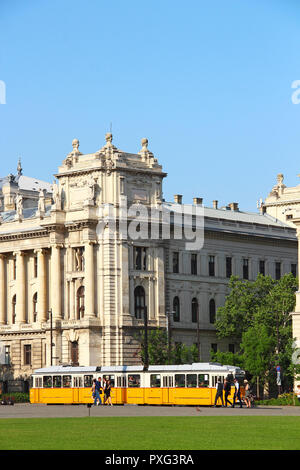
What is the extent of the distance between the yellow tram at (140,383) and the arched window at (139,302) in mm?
27811

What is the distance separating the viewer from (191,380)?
86.8m

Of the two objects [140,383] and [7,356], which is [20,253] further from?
[140,383]

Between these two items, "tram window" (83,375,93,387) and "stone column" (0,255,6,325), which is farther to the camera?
"stone column" (0,255,6,325)

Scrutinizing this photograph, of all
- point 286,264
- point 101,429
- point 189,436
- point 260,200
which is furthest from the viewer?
point 260,200

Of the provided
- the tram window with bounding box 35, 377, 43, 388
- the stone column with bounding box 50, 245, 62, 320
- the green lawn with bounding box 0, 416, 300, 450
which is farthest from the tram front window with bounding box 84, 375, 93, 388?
the green lawn with bounding box 0, 416, 300, 450

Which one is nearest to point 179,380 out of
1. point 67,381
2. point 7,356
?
point 67,381

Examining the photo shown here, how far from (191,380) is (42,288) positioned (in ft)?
151

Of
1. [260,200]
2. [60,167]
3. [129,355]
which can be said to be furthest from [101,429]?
[260,200]

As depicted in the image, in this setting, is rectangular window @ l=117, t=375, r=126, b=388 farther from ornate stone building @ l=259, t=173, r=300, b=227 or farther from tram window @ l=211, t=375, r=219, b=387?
ornate stone building @ l=259, t=173, r=300, b=227

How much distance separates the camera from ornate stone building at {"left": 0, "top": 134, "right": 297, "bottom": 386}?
403 ft

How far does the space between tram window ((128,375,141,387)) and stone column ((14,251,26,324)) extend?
44.3 meters

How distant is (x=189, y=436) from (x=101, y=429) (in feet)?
18.3
